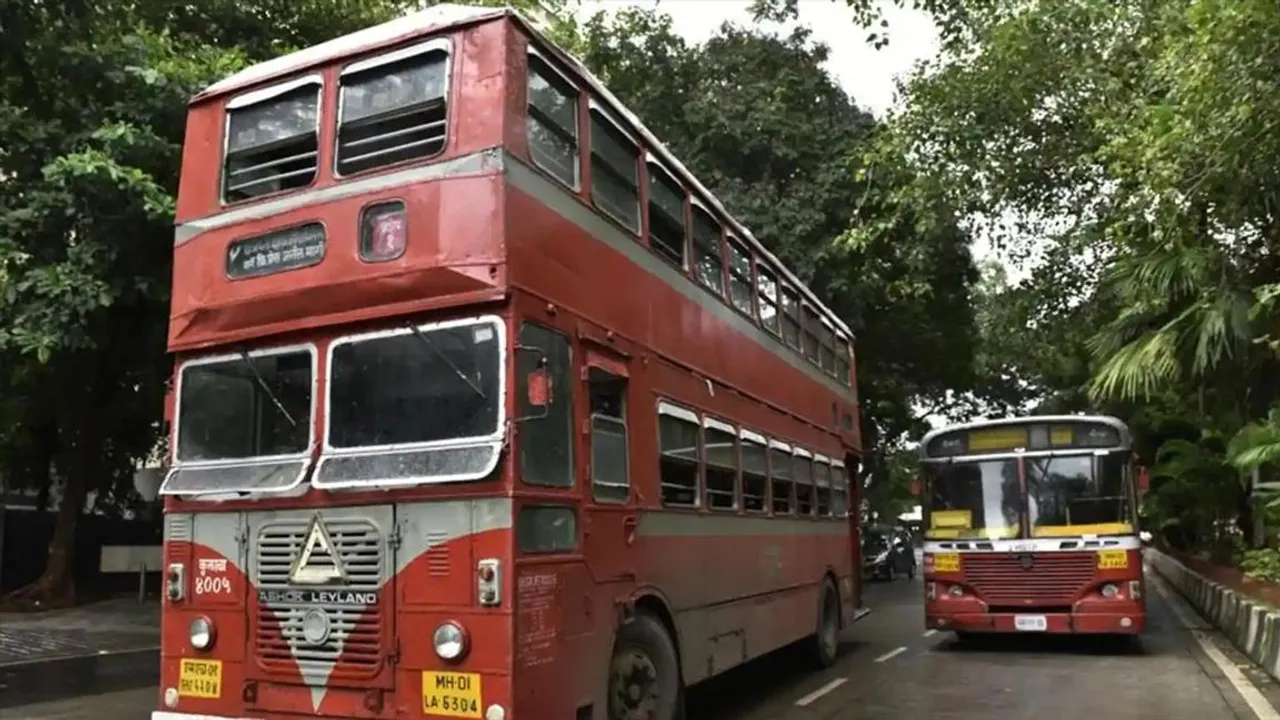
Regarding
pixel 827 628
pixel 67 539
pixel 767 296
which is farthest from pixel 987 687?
pixel 67 539

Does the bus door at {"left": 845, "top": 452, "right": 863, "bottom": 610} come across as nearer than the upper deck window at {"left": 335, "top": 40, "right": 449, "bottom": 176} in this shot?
No

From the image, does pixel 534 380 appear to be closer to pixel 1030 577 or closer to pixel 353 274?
pixel 353 274

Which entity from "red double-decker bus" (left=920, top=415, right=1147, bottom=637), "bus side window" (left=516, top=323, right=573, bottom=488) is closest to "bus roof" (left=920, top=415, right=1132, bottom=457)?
"red double-decker bus" (left=920, top=415, right=1147, bottom=637)

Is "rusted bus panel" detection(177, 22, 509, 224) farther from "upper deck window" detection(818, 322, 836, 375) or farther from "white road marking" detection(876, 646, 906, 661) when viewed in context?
"white road marking" detection(876, 646, 906, 661)

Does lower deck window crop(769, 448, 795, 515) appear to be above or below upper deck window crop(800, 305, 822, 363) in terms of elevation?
below

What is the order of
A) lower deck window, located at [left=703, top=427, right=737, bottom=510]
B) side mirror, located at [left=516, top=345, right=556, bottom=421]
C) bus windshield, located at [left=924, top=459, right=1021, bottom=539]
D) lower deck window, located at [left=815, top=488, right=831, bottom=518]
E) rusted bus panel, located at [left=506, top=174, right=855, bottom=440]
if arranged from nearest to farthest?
1. side mirror, located at [left=516, top=345, right=556, bottom=421]
2. rusted bus panel, located at [left=506, top=174, right=855, bottom=440]
3. lower deck window, located at [left=703, top=427, right=737, bottom=510]
4. lower deck window, located at [left=815, top=488, right=831, bottom=518]
5. bus windshield, located at [left=924, top=459, right=1021, bottom=539]

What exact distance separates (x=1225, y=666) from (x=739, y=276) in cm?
685

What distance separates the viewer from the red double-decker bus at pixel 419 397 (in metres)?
5.65

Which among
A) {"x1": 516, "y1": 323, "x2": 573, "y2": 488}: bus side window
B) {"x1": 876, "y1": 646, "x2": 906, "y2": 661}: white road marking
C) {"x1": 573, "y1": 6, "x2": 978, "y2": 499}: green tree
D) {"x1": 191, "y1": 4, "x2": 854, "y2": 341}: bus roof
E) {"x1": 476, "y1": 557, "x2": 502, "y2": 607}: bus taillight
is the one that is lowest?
{"x1": 876, "y1": 646, "x2": 906, "y2": 661}: white road marking

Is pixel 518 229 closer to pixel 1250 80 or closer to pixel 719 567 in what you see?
pixel 719 567

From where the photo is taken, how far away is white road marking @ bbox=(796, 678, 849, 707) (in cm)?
995

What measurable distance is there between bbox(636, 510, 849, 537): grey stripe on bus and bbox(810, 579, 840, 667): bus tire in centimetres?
72

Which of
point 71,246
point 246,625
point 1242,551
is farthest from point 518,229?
point 1242,551

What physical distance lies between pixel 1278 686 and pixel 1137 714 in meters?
2.33
